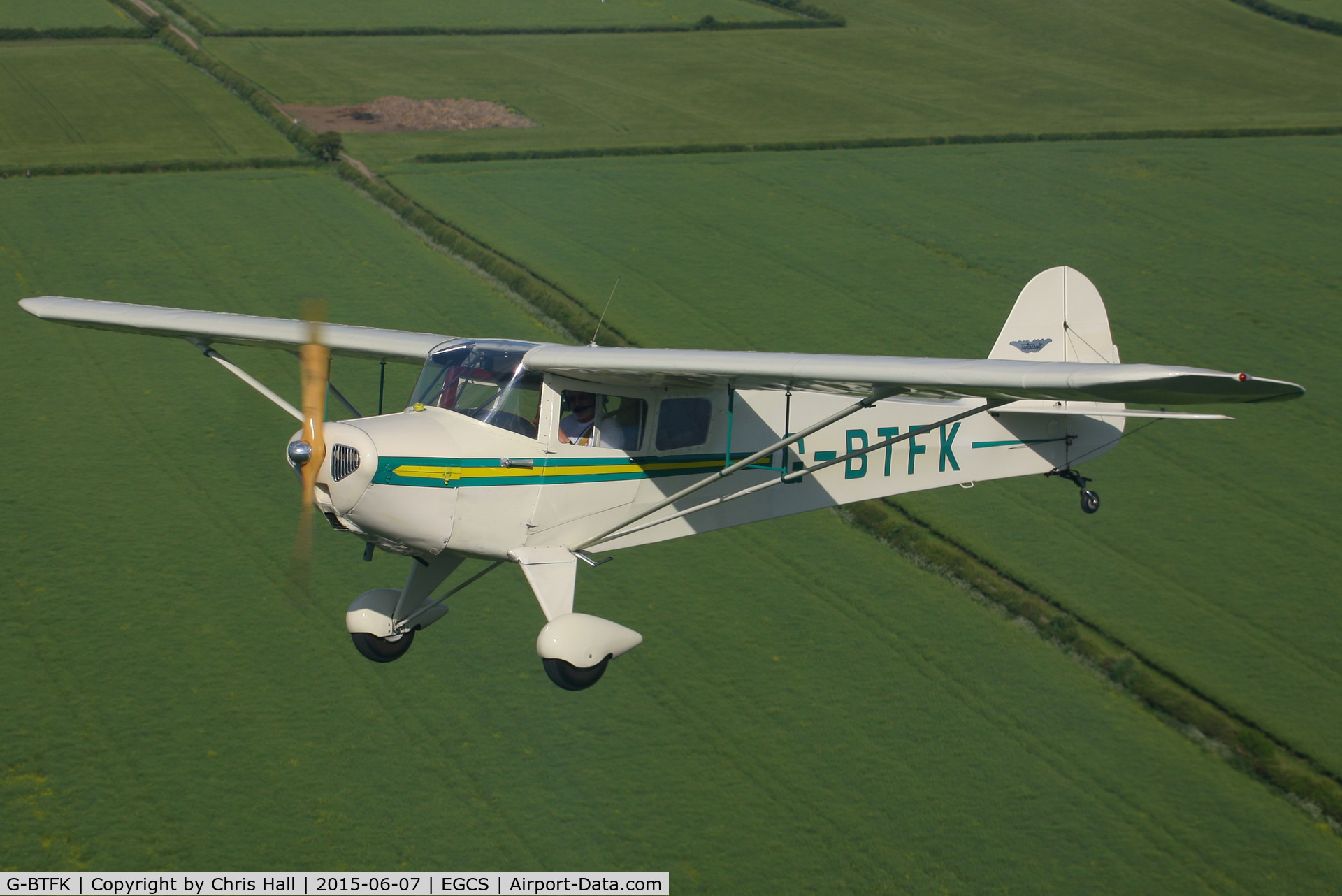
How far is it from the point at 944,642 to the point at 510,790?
25.7 ft

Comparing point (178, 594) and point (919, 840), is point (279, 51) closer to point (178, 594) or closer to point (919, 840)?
point (178, 594)

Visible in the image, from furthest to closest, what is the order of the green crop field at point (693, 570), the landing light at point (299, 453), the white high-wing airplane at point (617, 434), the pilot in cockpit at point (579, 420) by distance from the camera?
the green crop field at point (693, 570) → the pilot in cockpit at point (579, 420) → the white high-wing airplane at point (617, 434) → the landing light at point (299, 453)

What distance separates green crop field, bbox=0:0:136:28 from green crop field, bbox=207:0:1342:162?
7.46 meters

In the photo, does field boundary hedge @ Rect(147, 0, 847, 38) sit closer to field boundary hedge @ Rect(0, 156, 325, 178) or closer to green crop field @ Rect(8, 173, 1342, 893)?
field boundary hedge @ Rect(0, 156, 325, 178)

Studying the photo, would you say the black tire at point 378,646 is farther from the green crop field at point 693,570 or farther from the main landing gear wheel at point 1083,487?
the main landing gear wheel at point 1083,487

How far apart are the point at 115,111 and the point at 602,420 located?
42.6 metres

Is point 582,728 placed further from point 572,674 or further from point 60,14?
point 60,14

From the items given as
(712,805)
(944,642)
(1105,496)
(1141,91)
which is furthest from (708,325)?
(1141,91)

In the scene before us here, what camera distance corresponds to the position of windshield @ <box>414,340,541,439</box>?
14781 mm

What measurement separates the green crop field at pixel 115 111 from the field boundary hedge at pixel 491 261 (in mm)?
5199

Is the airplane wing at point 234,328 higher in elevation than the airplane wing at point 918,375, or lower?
lower

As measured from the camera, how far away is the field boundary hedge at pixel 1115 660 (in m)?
20.3

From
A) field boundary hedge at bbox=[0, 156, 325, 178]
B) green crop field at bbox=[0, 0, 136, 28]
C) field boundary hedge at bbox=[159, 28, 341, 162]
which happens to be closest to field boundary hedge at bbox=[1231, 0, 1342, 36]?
field boundary hedge at bbox=[159, 28, 341, 162]

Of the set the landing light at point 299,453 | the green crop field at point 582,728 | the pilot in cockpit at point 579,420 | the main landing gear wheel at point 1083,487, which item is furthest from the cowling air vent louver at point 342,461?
the main landing gear wheel at point 1083,487
